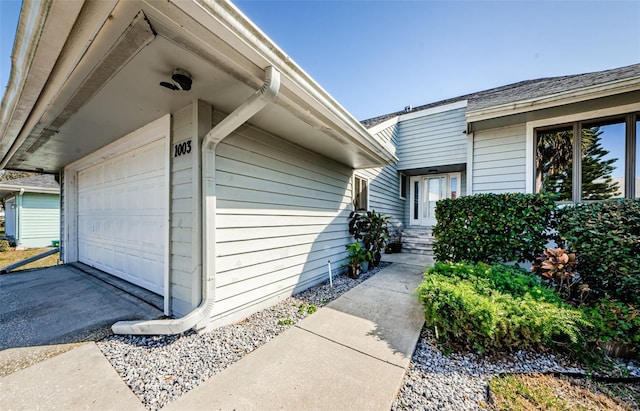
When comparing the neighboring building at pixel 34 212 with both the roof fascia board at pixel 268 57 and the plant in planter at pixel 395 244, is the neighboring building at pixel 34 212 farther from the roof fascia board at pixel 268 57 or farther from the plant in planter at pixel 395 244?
the plant in planter at pixel 395 244

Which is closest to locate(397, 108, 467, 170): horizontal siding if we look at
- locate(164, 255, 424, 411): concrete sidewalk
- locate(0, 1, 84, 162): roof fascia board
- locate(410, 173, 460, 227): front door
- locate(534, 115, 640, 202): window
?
locate(410, 173, 460, 227): front door

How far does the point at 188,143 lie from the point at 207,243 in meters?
1.20

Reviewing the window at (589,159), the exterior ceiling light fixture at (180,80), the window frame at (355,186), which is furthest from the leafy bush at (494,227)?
the exterior ceiling light fixture at (180,80)

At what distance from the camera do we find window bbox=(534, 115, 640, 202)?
394 centimetres

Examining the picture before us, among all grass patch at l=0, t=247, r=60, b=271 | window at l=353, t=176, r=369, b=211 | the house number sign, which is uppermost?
the house number sign

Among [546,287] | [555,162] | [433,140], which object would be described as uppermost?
[433,140]

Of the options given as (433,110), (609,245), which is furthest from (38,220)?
(609,245)

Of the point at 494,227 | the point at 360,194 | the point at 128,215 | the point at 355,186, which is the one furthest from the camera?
the point at 360,194

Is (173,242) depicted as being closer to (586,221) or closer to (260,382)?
(260,382)

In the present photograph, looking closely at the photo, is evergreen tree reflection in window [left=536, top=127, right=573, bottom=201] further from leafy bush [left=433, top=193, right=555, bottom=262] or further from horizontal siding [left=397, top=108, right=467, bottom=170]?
horizontal siding [left=397, top=108, right=467, bottom=170]

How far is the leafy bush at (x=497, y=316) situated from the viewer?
2.18 m

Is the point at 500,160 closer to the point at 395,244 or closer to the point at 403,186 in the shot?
the point at 395,244

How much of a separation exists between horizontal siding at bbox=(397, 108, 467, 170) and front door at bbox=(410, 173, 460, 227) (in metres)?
1.04

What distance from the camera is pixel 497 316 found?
2.21 m
